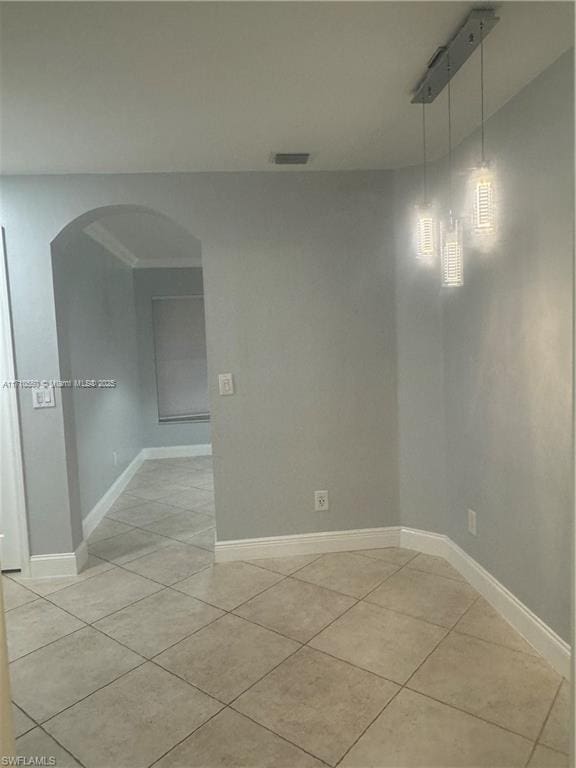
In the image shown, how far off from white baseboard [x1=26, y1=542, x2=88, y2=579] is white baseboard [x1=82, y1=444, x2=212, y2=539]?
44cm

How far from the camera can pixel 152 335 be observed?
6328mm

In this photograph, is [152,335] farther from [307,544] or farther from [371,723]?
[371,723]

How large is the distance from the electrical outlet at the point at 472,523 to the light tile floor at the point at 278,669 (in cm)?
30

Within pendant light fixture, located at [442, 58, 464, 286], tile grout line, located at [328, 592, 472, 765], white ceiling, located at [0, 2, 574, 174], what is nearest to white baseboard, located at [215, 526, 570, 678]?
tile grout line, located at [328, 592, 472, 765]

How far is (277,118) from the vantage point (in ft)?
7.61

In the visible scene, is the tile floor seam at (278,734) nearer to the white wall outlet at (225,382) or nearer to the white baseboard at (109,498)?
the white wall outlet at (225,382)

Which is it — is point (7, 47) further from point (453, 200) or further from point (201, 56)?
point (453, 200)

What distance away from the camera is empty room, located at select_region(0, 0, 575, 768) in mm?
1755

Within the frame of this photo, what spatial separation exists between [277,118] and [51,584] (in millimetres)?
2817

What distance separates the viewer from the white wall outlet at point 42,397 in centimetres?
305

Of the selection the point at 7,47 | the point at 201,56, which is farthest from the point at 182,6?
the point at 7,47

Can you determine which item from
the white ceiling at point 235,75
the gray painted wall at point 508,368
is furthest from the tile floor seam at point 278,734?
the white ceiling at point 235,75

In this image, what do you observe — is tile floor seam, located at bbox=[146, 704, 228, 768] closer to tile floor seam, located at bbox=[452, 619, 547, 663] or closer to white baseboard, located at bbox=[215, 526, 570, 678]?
tile floor seam, located at bbox=[452, 619, 547, 663]

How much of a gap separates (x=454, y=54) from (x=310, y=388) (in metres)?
1.92
